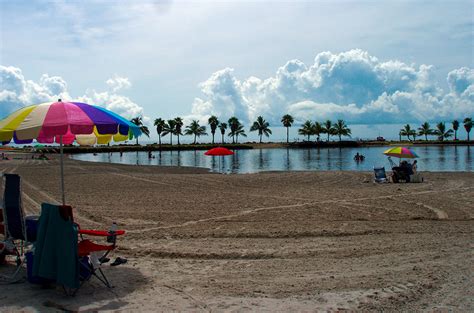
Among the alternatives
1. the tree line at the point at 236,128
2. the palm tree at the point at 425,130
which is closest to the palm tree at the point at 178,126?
the tree line at the point at 236,128

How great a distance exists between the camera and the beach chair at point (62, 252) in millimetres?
5512

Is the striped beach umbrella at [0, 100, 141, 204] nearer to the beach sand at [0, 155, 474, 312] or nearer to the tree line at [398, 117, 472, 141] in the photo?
the beach sand at [0, 155, 474, 312]

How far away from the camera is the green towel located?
5.50 meters

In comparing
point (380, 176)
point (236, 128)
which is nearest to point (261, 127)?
point (236, 128)

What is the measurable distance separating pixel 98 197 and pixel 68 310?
35.6 ft

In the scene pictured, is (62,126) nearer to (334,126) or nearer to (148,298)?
(148,298)

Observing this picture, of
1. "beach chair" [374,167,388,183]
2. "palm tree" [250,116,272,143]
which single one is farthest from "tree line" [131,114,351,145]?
"beach chair" [374,167,388,183]

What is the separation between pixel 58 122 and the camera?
6031 millimetres

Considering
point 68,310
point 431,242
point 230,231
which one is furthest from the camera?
point 230,231

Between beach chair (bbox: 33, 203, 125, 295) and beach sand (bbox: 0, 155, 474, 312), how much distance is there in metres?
0.26

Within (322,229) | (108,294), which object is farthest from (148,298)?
(322,229)

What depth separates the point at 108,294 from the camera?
568 cm

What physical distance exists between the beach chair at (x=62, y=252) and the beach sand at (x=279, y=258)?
0.26m

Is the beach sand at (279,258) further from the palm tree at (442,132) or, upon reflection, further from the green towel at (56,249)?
the palm tree at (442,132)
